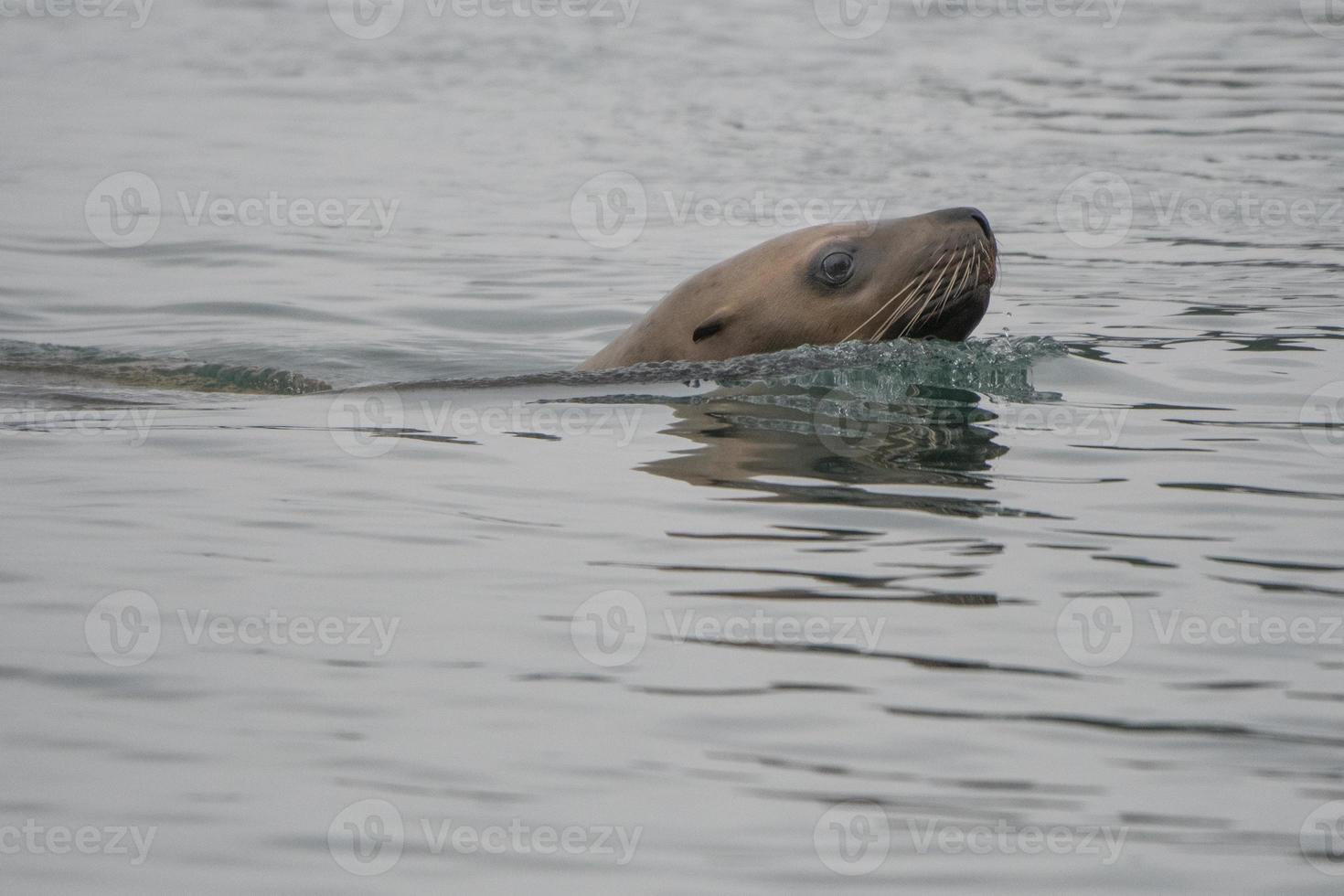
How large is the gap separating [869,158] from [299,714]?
432 inches

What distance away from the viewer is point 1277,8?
21859mm

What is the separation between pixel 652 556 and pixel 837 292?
2.33m

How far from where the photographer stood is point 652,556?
514 centimetres

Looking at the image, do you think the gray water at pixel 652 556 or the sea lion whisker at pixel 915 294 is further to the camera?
the sea lion whisker at pixel 915 294

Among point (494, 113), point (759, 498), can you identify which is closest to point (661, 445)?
point (759, 498)

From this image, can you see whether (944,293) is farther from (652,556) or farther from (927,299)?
(652,556)

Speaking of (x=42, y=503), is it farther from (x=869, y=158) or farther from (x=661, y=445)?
(x=869, y=158)

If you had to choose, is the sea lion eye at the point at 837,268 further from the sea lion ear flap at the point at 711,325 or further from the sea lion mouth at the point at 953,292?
the sea lion ear flap at the point at 711,325

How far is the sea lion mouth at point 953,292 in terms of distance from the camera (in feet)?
22.5

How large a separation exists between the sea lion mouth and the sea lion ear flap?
2.00 feet

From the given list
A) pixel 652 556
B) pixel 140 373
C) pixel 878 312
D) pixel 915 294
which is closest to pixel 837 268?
pixel 878 312

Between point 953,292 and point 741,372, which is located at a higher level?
point 953,292

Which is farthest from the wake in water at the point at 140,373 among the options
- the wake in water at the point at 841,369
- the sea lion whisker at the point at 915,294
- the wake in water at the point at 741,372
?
the sea lion whisker at the point at 915,294

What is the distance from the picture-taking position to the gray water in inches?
139
